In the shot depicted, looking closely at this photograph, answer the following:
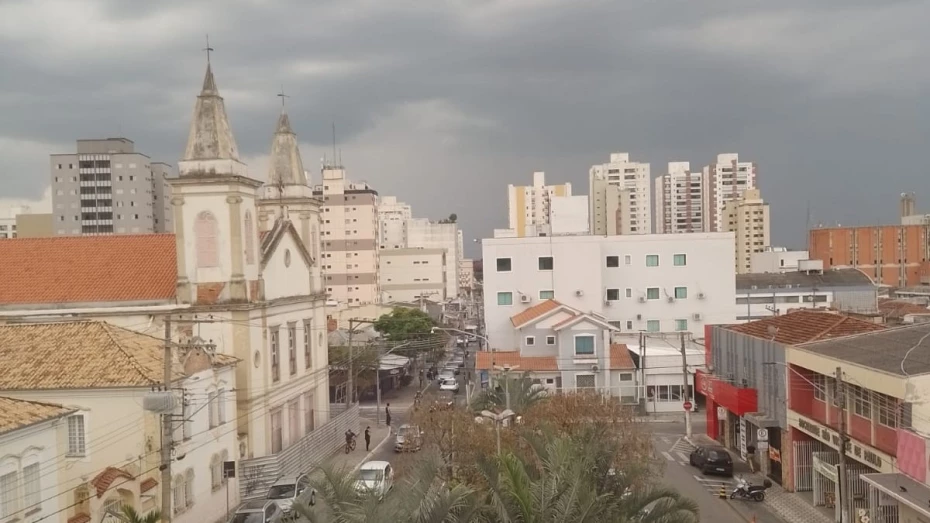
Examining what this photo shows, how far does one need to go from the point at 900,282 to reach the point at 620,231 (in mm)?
32592

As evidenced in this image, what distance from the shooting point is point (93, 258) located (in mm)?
32219

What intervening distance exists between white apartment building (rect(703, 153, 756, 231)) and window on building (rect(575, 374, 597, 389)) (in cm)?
9083

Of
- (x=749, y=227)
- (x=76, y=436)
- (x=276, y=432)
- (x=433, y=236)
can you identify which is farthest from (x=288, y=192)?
(x=433, y=236)

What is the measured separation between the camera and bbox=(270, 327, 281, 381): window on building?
32.3m

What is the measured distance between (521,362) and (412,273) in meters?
74.3

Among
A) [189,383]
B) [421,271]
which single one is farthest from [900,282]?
[189,383]

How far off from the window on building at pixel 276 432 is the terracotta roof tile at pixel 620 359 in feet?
58.4

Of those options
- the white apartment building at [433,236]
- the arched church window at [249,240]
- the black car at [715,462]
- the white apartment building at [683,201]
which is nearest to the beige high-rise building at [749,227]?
the white apartment building at [683,201]

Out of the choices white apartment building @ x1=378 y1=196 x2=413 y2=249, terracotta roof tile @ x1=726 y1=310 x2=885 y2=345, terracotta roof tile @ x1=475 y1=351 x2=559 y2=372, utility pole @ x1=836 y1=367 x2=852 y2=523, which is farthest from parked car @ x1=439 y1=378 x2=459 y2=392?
white apartment building @ x1=378 y1=196 x2=413 y2=249

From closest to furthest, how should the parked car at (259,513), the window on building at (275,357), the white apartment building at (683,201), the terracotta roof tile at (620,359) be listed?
the parked car at (259,513) < the window on building at (275,357) < the terracotta roof tile at (620,359) < the white apartment building at (683,201)

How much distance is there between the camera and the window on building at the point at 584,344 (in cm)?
4216

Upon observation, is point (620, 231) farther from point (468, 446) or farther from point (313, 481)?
point (313, 481)

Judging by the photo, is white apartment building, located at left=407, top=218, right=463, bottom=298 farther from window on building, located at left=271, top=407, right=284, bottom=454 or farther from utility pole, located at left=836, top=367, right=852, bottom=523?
utility pole, located at left=836, top=367, right=852, bottom=523

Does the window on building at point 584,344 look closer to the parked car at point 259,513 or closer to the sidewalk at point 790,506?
the sidewalk at point 790,506
